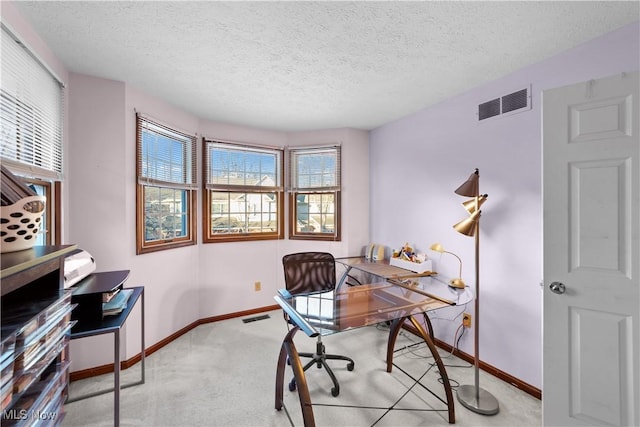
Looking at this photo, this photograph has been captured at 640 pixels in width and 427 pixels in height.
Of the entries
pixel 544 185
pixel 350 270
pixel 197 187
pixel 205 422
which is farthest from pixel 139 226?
pixel 544 185

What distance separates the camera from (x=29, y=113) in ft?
5.49

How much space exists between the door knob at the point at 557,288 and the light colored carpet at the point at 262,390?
99 cm

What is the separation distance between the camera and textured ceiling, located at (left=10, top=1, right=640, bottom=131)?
1486 millimetres

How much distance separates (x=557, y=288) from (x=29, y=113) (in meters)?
3.43

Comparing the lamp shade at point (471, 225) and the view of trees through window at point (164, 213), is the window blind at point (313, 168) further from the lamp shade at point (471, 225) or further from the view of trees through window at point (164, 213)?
the lamp shade at point (471, 225)

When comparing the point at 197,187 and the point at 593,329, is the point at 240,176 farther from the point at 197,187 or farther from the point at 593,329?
the point at 593,329

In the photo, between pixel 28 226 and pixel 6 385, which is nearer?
pixel 6 385

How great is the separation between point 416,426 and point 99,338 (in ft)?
8.57

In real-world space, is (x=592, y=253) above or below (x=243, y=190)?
below

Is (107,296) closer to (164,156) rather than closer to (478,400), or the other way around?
(164,156)

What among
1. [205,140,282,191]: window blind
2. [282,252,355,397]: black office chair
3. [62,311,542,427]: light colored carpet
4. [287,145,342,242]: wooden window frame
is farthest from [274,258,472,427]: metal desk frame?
[205,140,282,191]: window blind

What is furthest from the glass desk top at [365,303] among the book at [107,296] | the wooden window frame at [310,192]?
the wooden window frame at [310,192]

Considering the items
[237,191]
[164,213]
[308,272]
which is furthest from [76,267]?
[237,191]

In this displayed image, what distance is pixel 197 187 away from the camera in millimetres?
3221
